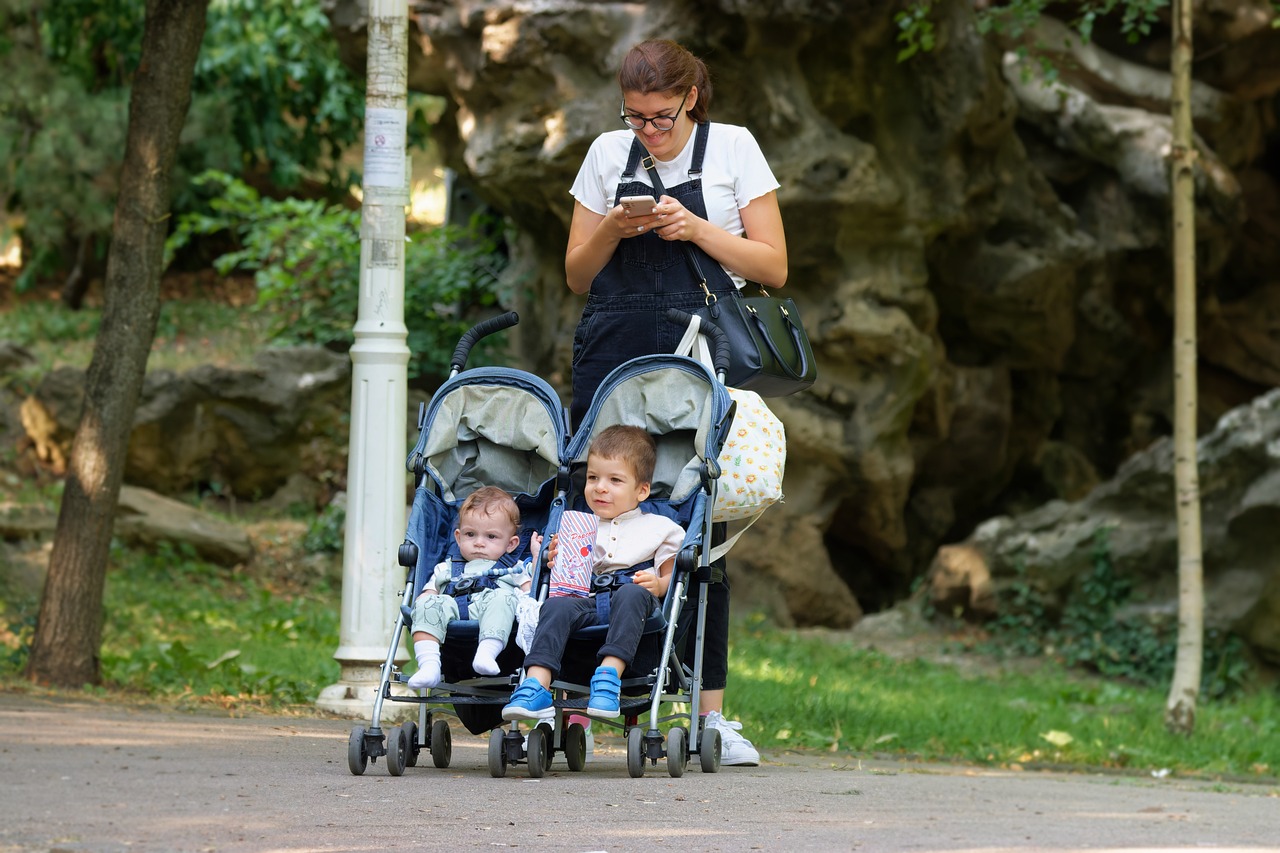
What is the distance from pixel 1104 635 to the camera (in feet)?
40.4

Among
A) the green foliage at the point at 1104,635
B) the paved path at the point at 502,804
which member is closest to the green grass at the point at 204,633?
the paved path at the point at 502,804

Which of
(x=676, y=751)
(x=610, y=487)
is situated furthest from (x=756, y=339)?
(x=676, y=751)

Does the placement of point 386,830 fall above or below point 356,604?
below

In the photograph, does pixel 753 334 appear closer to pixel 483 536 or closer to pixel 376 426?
pixel 483 536

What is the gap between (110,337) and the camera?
7.48m

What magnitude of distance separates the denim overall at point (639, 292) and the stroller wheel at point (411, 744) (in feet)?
3.97

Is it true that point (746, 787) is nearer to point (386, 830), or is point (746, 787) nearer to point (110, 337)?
point (386, 830)

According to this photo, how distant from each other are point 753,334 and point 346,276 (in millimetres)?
10517

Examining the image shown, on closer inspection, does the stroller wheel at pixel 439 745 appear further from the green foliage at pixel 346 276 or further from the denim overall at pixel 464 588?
the green foliage at pixel 346 276

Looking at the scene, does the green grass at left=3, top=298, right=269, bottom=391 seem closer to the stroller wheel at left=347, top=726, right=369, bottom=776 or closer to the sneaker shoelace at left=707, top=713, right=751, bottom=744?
the sneaker shoelace at left=707, top=713, right=751, bottom=744

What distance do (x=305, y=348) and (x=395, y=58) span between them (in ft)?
27.3

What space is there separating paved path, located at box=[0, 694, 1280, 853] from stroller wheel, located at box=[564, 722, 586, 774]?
45 millimetres

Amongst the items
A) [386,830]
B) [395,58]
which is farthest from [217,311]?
[386,830]

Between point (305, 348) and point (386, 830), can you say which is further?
point (305, 348)
